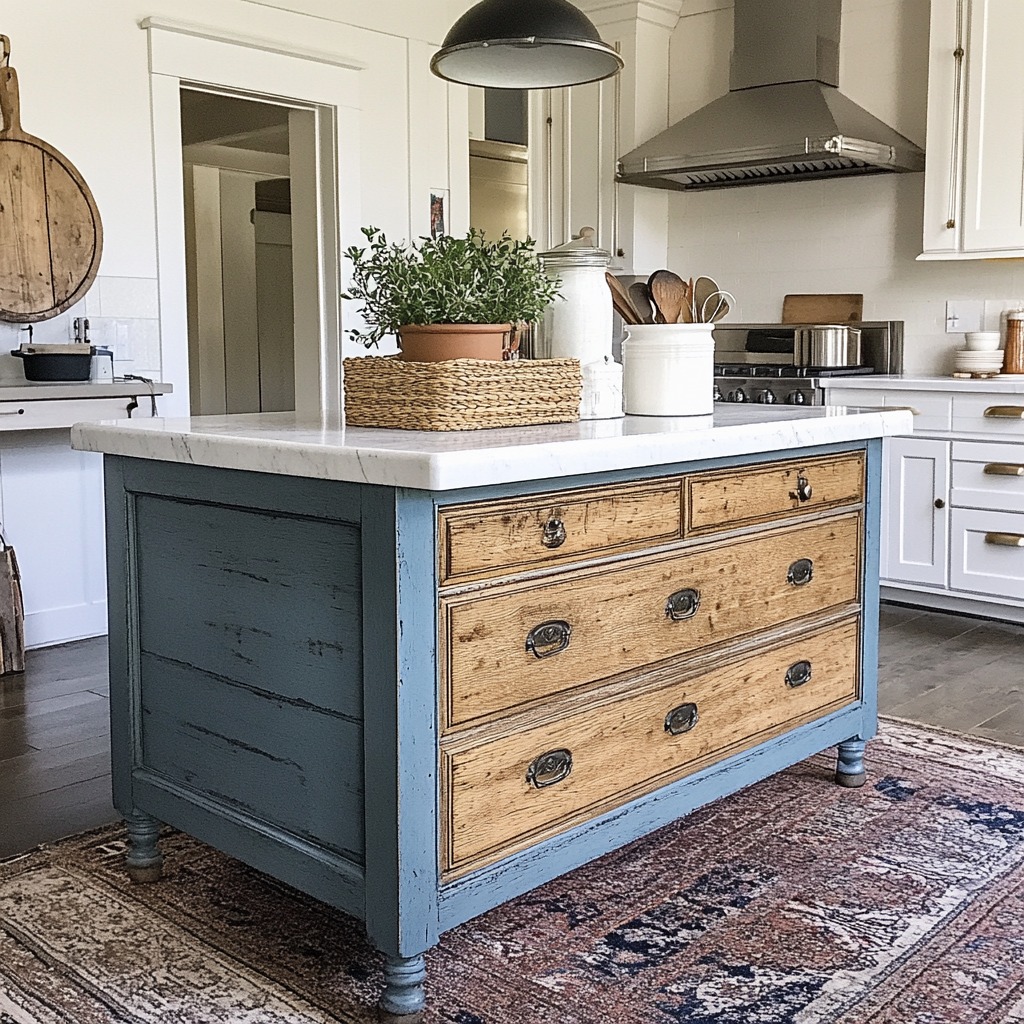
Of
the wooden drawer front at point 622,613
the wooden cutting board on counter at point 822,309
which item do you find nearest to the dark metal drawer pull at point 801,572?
the wooden drawer front at point 622,613

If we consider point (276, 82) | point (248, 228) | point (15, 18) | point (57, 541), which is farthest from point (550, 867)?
point (248, 228)

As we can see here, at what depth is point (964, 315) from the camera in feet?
16.8

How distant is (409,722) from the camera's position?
5.64 ft

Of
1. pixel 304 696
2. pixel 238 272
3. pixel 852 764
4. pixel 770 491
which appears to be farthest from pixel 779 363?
pixel 238 272

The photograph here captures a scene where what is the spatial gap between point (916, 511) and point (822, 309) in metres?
1.32

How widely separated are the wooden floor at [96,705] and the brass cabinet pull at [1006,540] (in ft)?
1.04

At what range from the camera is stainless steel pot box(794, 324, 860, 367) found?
5.27 metres

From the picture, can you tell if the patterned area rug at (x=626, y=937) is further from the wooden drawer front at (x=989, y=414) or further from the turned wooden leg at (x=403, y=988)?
the wooden drawer front at (x=989, y=414)

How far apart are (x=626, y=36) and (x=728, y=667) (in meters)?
4.39

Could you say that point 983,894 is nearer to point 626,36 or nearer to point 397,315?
point 397,315

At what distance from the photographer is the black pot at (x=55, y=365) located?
150 inches

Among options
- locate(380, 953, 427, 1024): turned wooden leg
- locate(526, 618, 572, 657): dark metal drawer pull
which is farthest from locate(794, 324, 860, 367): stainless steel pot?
locate(380, 953, 427, 1024): turned wooden leg

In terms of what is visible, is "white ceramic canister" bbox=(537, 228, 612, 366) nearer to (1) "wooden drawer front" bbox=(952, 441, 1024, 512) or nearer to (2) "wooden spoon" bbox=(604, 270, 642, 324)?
(2) "wooden spoon" bbox=(604, 270, 642, 324)

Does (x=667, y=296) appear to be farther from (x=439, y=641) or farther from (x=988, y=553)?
(x=988, y=553)
